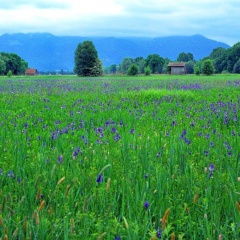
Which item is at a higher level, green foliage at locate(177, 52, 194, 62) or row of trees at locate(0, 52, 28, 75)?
green foliage at locate(177, 52, 194, 62)

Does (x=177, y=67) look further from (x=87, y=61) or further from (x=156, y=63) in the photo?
(x=87, y=61)

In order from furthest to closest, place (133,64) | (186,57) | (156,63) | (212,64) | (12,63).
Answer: (186,57), (156,63), (12,63), (212,64), (133,64)

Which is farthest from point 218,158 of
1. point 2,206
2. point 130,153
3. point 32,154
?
point 2,206

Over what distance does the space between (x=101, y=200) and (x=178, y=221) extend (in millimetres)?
519

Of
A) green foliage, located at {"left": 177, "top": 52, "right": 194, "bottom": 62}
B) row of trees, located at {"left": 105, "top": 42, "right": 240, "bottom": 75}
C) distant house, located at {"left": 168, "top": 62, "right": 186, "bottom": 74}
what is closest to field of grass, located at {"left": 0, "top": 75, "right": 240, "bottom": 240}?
row of trees, located at {"left": 105, "top": 42, "right": 240, "bottom": 75}

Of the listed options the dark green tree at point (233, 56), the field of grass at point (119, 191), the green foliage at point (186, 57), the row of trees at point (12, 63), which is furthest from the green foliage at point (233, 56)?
the field of grass at point (119, 191)

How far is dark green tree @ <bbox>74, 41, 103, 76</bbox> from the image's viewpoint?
70169 millimetres

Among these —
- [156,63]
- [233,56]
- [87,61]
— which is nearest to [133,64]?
[87,61]

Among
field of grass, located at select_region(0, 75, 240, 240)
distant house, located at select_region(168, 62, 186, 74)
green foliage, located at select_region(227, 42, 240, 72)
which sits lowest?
field of grass, located at select_region(0, 75, 240, 240)

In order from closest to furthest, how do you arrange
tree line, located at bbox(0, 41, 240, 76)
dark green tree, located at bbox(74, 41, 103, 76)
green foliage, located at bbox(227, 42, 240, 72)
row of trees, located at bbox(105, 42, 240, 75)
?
dark green tree, located at bbox(74, 41, 103, 76) → tree line, located at bbox(0, 41, 240, 76) → row of trees, located at bbox(105, 42, 240, 75) → green foliage, located at bbox(227, 42, 240, 72)

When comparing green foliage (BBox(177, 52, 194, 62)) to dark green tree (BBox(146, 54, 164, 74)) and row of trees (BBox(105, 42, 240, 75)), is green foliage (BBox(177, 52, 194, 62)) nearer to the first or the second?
row of trees (BBox(105, 42, 240, 75))

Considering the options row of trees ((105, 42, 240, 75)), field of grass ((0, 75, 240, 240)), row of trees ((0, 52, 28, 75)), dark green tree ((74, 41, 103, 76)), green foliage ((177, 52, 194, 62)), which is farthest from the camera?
green foliage ((177, 52, 194, 62))

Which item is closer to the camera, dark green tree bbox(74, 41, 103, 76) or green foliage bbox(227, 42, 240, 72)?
dark green tree bbox(74, 41, 103, 76)

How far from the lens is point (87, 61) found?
238ft
